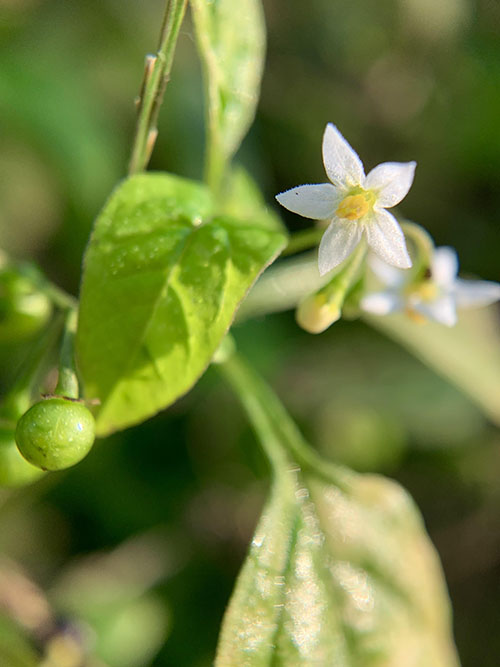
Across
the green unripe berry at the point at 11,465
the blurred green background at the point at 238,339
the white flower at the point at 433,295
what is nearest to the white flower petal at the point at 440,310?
the white flower at the point at 433,295

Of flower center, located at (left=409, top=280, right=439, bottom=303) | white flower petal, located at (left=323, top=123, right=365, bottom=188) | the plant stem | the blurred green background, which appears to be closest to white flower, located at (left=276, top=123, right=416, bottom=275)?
white flower petal, located at (left=323, top=123, right=365, bottom=188)

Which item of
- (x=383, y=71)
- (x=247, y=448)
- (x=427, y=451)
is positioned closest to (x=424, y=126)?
(x=383, y=71)

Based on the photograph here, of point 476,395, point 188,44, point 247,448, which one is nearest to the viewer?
point 476,395

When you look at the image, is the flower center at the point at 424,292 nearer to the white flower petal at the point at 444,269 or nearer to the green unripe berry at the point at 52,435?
the white flower petal at the point at 444,269

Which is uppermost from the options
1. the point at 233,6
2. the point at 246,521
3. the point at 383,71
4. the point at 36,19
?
the point at 233,6

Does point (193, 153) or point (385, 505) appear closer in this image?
point (385, 505)

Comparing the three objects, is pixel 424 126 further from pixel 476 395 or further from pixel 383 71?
pixel 476 395
